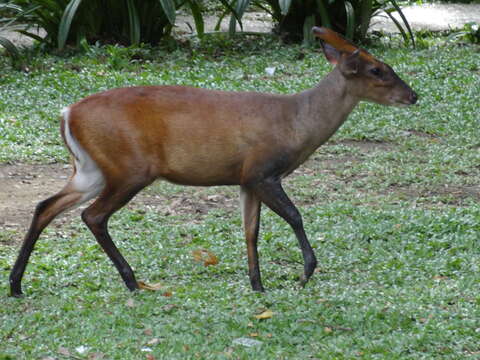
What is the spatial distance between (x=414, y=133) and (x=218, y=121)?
13.8 feet

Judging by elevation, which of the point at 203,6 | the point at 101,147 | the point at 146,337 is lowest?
the point at 203,6

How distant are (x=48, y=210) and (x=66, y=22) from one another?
5.93 metres

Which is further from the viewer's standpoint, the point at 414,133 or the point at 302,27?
the point at 302,27

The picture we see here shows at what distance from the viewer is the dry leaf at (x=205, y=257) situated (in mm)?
6316

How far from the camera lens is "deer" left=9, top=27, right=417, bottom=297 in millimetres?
5555

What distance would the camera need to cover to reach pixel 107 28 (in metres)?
12.0

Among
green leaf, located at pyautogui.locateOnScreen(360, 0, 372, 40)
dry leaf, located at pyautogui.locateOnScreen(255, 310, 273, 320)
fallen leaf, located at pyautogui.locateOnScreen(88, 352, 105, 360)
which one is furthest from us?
green leaf, located at pyautogui.locateOnScreen(360, 0, 372, 40)

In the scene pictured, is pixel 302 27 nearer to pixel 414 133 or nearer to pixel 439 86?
pixel 439 86

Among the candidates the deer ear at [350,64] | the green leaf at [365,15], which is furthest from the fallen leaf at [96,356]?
the green leaf at [365,15]

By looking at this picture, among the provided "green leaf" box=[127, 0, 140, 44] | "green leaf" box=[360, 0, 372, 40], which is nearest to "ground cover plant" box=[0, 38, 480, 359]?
"green leaf" box=[127, 0, 140, 44]

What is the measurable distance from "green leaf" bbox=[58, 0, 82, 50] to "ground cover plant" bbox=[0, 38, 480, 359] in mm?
280

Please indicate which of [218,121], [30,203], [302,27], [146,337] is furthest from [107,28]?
[146,337]

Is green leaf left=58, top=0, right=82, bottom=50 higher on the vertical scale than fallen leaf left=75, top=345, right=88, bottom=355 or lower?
lower

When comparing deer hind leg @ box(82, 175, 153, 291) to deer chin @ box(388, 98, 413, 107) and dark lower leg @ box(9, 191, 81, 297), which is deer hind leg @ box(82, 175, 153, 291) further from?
deer chin @ box(388, 98, 413, 107)
